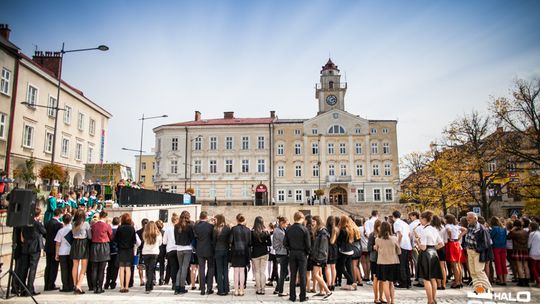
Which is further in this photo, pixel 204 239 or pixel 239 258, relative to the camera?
pixel 204 239

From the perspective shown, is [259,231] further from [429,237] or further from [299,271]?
[429,237]

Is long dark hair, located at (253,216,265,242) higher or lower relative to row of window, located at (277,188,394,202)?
lower

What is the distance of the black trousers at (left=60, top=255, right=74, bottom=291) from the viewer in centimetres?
864

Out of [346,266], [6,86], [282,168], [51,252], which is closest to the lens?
[51,252]

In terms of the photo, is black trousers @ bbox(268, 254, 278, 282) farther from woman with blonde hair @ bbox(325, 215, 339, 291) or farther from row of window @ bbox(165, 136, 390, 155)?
row of window @ bbox(165, 136, 390, 155)

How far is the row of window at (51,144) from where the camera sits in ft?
82.7

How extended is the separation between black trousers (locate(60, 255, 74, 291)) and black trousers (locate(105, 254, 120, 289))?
90cm

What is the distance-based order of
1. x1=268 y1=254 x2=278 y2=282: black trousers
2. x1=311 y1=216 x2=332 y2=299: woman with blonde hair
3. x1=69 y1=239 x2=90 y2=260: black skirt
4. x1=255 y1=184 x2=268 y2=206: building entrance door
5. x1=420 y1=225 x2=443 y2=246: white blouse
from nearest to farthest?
x1=420 y1=225 x2=443 y2=246: white blouse, x1=311 y1=216 x2=332 y2=299: woman with blonde hair, x1=69 y1=239 x2=90 y2=260: black skirt, x1=268 y1=254 x2=278 y2=282: black trousers, x1=255 y1=184 x2=268 y2=206: building entrance door

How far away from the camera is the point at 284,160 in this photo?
46812mm

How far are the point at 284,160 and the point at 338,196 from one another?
867 centimetres

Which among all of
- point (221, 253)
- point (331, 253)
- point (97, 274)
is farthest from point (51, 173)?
point (331, 253)

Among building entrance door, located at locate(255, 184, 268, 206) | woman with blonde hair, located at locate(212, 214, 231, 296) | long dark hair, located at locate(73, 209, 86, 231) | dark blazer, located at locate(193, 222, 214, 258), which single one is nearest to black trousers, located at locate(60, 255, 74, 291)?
long dark hair, located at locate(73, 209, 86, 231)

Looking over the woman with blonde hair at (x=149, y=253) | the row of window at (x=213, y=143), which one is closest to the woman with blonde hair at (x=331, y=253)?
the woman with blonde hair at (x=149, y=253)

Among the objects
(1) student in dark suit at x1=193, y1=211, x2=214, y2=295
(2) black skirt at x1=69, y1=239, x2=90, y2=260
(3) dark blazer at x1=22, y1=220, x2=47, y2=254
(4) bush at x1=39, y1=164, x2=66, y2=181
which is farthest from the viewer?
(4) bush at x1=39, y1=164, x2=66, y2=181
